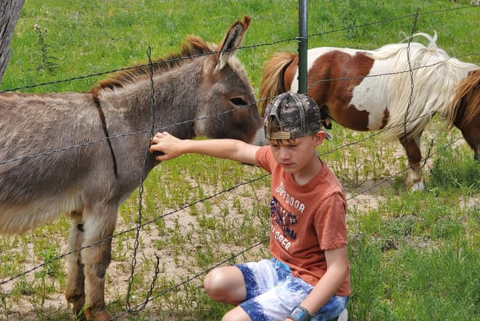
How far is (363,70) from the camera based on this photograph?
658cm

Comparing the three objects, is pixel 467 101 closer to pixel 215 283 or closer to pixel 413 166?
pixel 413 166

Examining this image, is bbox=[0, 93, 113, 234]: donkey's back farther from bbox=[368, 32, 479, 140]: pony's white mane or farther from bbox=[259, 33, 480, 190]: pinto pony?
bbox=[368, 32, 479, 140]: pony's white mane

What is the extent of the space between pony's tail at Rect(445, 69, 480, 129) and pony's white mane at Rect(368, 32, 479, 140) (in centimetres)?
6

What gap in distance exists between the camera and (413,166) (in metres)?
6.49

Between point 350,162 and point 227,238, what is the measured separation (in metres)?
2.30

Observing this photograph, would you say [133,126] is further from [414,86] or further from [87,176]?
[414,86]

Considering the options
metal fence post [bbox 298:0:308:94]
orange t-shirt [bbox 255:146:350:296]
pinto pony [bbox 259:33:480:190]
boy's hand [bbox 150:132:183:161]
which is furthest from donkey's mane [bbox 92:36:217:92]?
pinto pony [bbox 259:33:480:190]

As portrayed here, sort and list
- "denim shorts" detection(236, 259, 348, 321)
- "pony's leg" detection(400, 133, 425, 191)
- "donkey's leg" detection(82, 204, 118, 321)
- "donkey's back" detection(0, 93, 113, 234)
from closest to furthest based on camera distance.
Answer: "denim shorts" detection(236, 259, 348, 321), "donkey's back" detection(0, 93, 113, 234), "donkey's leg" detection(82, 204, 118, 321), "pony's leg" detection(400, 133, 425, 191)

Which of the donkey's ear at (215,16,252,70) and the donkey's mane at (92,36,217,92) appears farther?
the donkey's mane at (92,36,217,92)

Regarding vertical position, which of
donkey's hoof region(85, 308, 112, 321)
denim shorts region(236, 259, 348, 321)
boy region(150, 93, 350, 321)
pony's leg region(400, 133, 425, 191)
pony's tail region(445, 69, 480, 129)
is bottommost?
pony's leg region(400, 133, 425, 191)

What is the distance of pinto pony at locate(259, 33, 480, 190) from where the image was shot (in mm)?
6316

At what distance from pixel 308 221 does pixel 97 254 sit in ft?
4.89

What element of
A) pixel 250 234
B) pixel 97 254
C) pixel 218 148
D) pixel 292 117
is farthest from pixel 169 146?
pixel 250 234

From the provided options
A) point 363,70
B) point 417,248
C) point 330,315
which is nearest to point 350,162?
point 363,70
